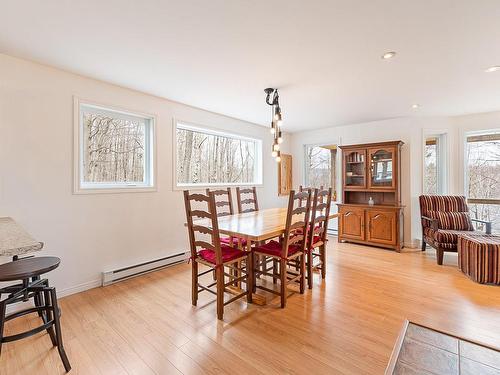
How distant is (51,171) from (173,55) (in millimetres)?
1717

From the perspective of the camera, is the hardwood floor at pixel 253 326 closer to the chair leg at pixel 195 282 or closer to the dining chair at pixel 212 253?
the chair leg at pixel 195 282

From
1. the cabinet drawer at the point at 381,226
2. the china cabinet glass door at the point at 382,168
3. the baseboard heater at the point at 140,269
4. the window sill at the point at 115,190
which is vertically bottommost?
the baseboard heater at the point at 140,269

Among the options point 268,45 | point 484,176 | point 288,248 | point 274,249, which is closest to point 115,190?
point 274,249

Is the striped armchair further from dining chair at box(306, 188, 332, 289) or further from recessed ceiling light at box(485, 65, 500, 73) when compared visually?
recessed ceiling light at box(485, 65, 500, 73)

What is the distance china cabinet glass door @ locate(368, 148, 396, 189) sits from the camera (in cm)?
449

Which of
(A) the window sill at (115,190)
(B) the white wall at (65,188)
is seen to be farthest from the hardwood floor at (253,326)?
(A) the window sill at (115,190)

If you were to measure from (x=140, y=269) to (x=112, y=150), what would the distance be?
61.4 inches

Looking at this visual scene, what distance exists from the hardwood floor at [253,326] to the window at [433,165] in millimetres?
2055

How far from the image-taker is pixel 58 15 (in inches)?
69.7

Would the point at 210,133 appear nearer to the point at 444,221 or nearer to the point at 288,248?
the point at 288,248

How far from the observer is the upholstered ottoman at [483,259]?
2.88 meters

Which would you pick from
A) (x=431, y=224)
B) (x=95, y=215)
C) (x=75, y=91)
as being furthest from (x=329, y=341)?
(x=75, y=91)

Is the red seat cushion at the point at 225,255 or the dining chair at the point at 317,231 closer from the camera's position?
the red seat cushion at the point at 225,255

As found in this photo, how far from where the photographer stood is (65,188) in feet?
8.76
